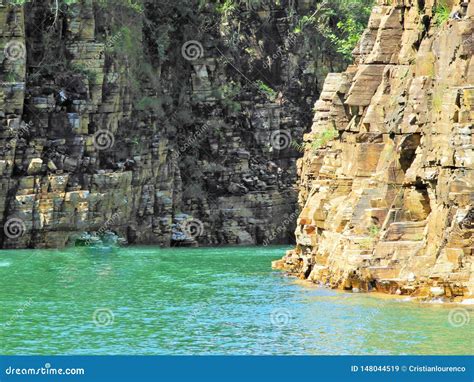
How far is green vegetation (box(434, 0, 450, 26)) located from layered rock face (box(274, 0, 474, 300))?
0.09 metres

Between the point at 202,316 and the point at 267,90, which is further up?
the point at 267,90

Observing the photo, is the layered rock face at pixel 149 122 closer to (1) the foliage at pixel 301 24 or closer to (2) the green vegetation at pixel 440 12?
(1) the foliage at pixel 301 24

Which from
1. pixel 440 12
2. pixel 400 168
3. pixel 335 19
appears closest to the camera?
pixel 400 168

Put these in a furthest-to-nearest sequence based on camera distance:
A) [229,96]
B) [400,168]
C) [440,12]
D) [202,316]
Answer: [229,96]
[440,12]
[400,168]
[202,316]

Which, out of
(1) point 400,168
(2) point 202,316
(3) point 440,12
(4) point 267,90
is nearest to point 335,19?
(4) point 267,90

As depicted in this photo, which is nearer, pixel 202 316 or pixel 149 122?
pixel 202 316

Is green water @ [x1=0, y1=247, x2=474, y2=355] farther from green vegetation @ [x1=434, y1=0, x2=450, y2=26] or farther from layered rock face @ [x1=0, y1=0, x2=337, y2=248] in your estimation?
layered rock face @ [x1=0, y1=0, x2=337, y2=248]

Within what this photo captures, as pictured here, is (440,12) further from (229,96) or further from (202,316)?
(229,96)

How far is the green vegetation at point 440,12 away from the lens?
2301 inches

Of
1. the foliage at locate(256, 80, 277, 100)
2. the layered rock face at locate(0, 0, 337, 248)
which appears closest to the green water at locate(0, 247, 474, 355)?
the layered rock face at locate(0, 0, 337, 248)

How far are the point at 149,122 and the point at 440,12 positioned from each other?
141 feet

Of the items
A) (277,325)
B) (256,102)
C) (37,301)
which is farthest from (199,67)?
(277,325)

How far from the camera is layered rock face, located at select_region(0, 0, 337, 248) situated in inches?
3536

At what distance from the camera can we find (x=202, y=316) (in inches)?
1962
